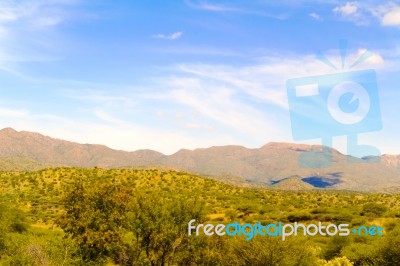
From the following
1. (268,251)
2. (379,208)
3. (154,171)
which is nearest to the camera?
(268,251)

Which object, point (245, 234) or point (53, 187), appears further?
point (53, 187)

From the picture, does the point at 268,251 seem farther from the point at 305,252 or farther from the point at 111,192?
the point at 111,192

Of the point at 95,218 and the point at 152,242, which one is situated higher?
the point at 95,218

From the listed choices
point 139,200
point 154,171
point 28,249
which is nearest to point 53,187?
point 154,171

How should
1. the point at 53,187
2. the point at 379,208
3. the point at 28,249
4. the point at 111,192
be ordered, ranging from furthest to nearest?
the point at 53,187 → the point at 379,208 → the point at 28,249 → the point at 111,192

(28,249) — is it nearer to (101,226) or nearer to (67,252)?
(67,252)

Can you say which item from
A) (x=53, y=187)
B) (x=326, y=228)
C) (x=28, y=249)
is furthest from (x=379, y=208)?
(x=53, y=187)

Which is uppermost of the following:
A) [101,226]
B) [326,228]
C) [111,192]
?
[111,192]

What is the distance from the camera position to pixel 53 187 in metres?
97.1

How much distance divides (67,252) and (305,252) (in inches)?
925

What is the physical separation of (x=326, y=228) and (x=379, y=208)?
672 inches

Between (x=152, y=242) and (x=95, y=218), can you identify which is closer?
(x=95, y=218)

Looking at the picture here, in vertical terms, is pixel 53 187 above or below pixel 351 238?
above

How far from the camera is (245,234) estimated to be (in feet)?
143
